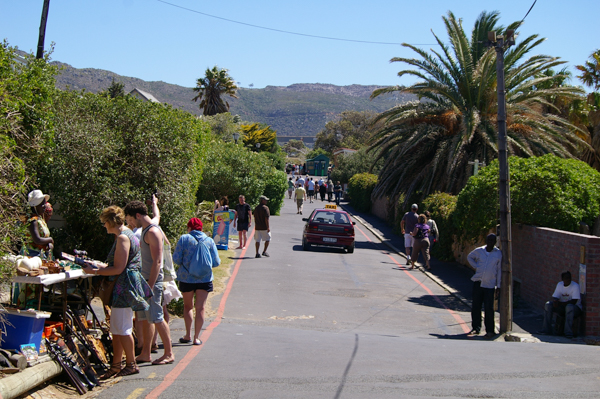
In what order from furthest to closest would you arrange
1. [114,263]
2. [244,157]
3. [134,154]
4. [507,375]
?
[244,157], [134,154], [507,375], [114,263]

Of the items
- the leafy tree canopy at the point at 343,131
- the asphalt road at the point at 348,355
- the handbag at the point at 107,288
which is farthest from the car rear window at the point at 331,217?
the leafy tree canopy at the point at 343,131

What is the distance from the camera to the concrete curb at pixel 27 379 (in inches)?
197

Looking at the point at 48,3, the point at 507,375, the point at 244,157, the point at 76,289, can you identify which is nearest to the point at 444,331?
the point at 507,375

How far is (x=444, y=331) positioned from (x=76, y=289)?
6.70 metres

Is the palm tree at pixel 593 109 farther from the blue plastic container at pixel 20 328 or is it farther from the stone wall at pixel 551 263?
the blue plastic container at pixel 20 328

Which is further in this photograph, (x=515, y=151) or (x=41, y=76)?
(x=515, y=151)

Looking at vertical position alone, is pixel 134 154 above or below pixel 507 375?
above

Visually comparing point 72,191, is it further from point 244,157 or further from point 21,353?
point 244,157

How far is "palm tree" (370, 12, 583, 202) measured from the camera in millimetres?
21031

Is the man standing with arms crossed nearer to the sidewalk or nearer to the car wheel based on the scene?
the sidewalk

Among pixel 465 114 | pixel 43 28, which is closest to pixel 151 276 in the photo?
pixel 43 28

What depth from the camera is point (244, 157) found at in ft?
88.8

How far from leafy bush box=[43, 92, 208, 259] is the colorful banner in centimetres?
442

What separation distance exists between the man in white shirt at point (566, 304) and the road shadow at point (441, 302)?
2183 mm
